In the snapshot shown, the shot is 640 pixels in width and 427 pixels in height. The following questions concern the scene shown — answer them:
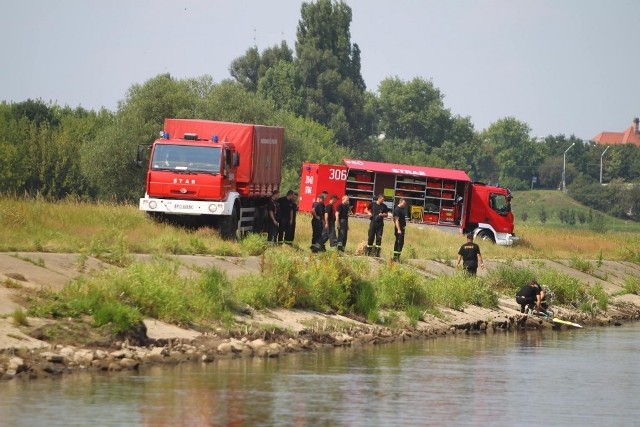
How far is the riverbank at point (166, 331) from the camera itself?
1962 centimetres

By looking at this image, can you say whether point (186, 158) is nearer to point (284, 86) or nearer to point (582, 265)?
point (582, 265)

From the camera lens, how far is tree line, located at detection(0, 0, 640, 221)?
72.7 m

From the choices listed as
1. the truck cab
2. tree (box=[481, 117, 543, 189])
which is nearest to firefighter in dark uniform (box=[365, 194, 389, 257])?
the truck cab

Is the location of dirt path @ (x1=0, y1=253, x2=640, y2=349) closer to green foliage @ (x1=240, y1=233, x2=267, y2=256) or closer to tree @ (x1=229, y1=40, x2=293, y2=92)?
green foliage @ (x1=240, y1=233, x2=267, y2=256)

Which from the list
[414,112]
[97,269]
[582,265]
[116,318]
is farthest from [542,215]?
[116,318]

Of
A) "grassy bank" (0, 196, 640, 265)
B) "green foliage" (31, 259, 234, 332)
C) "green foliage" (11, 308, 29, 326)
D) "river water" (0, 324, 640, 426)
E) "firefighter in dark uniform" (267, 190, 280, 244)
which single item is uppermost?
"firefighter in dark uniform" (267, 190, 280, 244)

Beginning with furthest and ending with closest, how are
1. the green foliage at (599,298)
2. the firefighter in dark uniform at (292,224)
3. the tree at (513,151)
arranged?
the tree at (513,151), the green foliage at (599,298), the firefighter in dark uniform at (292,224)

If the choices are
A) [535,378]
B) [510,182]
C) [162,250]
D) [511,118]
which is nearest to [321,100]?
[510,182]

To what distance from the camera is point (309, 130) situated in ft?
387

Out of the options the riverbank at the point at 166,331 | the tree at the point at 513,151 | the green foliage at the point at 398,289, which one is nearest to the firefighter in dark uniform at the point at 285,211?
the riverbank at the point at 166,331

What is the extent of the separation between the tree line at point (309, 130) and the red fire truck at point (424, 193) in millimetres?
9860

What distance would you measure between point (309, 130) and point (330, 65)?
12641mm

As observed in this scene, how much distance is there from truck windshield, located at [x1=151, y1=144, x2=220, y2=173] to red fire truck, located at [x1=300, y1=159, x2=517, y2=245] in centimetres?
2035

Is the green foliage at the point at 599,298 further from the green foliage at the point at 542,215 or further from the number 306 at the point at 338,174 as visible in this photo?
the green foliage at the point at 542,215
